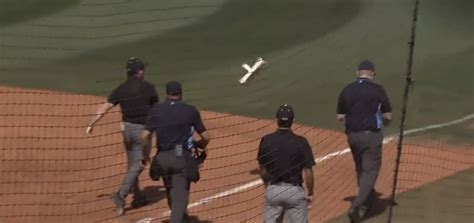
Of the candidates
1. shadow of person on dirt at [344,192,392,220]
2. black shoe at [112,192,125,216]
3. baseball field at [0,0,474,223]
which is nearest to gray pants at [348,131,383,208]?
shadow of person on dirt at [344,192,392,220]

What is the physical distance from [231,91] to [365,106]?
628 cm

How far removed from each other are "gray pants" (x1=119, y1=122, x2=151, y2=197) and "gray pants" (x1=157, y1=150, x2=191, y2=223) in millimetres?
846

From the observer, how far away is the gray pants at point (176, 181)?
987 centimetres

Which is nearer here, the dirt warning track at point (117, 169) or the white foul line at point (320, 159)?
the dirt warning track at point (117, 169)

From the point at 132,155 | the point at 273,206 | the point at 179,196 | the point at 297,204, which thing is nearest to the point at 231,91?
the point at 132,155

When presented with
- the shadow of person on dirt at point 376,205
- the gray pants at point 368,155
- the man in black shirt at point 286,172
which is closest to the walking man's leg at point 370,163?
the gray pants at point 368,155

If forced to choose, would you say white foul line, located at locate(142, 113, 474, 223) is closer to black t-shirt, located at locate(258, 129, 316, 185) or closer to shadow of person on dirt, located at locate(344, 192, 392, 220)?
shadow of person on dirt, located at locate(344, 192, 392, 220)

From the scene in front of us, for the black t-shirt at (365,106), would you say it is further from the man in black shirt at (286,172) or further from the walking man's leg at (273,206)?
the walking man's leg at (273,206)

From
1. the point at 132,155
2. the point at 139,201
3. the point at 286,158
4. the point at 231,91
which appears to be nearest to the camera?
the point at 286,158

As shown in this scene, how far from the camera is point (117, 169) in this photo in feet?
41.6

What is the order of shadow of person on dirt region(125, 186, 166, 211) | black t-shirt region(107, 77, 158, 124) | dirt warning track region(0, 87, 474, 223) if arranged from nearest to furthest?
black t-shirt region(107, 77, 158, 124)
dirt warning track region(0, 87, 474, 223)
shadow of person on dirt region(125, 186, 166, 211)

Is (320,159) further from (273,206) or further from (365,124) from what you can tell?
(273,206)

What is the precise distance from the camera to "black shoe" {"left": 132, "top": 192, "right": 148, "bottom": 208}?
11305 millimetres

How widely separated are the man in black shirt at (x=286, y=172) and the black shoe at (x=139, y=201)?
2.35 meters
